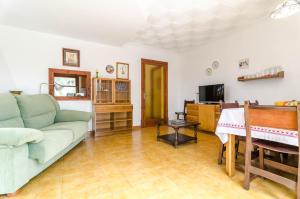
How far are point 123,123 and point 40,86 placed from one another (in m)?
2.04

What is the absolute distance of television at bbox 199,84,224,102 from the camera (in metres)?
4.06

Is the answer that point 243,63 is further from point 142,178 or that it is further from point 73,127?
point 73,127

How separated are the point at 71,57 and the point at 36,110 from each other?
1767 mm

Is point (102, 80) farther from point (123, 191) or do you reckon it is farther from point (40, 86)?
point (123, 191)

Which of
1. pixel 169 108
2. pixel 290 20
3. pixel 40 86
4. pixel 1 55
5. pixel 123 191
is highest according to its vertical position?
pixel 290 20

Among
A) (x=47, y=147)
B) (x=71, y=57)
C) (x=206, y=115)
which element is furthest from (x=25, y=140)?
(x=206, y=115)

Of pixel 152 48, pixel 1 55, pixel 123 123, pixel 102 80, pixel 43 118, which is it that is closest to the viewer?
pixel 43 118

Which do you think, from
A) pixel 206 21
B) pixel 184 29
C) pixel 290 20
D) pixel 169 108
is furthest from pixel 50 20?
pixel 290 20

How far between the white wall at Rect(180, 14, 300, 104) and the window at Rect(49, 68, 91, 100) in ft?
10.3

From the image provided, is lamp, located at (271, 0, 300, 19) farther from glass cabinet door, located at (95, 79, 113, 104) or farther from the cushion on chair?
glass cabinet door, located at (95, 79, 113, 104)

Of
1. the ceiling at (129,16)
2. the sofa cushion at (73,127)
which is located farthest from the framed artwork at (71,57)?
the sofa cushion at (73,127)

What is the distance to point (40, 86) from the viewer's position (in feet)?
11.6

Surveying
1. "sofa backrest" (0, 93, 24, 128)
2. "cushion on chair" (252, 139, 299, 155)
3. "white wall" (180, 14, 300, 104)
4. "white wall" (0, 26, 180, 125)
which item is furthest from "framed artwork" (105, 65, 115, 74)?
"cushion on chair" (252, 139, 299, 155)

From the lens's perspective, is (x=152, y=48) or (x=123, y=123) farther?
(x=152, y=48)
